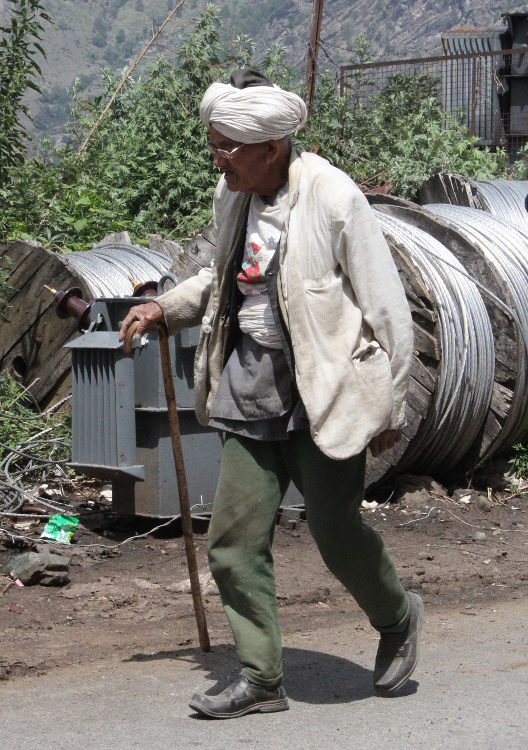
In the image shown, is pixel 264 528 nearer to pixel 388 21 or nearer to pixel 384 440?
pixel 384 440

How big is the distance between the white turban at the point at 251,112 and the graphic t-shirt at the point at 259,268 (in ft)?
0.77

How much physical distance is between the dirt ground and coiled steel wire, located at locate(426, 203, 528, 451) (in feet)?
1.93

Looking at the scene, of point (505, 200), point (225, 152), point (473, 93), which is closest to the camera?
point (225, 152)

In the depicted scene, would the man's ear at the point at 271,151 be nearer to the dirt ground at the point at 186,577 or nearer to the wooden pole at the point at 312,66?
the dirt ground at the point at 186,577

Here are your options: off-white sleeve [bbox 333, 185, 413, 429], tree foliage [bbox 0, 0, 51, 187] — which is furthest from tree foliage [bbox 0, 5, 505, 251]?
off-white sleeve [bbox 333, 185, 413, 429]

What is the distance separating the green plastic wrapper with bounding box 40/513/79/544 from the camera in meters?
5.79

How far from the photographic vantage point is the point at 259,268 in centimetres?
355

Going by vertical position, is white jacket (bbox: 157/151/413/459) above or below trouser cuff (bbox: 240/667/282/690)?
above

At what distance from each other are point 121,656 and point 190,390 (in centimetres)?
199

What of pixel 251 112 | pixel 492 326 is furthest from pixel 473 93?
pixel 251 112

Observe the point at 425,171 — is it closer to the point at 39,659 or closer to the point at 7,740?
the point at 39,659

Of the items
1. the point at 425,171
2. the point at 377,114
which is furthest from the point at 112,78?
the point at 425,171

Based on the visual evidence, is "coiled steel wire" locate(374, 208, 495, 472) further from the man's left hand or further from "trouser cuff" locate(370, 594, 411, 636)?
the man's left hand

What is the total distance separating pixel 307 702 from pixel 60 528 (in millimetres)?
2589
